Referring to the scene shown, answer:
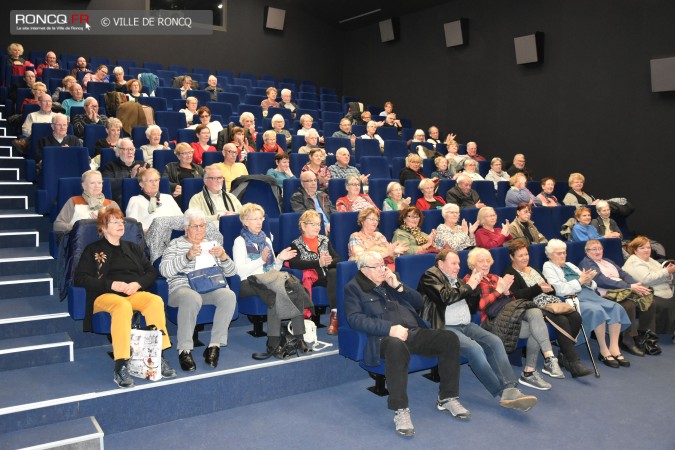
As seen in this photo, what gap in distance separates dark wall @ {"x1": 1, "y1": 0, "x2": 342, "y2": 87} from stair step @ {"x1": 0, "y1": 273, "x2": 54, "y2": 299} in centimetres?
621

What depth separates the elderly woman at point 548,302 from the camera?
Answer: 3.55 m

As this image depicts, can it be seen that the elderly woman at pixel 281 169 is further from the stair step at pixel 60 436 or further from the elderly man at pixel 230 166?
the stair step at pixel 60 436

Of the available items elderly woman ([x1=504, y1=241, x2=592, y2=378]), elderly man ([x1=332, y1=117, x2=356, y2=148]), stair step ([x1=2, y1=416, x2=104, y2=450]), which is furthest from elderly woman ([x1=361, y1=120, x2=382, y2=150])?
stair step ([x1=2, y1=416, x2=104, y2=450])

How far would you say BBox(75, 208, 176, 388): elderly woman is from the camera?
109 inches

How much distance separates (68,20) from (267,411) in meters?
7.94

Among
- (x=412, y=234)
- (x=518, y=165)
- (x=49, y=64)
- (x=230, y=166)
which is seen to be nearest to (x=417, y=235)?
(x=412, y=234)

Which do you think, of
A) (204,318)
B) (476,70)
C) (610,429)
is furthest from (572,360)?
(476,70)

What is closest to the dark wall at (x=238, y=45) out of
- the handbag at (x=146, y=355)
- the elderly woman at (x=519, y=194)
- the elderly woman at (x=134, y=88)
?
the elderly woman at (x=134, y=88)

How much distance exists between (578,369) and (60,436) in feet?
9.15

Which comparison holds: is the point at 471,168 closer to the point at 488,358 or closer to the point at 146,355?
the point at 488,358

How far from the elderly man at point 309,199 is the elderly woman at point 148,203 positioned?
919 mm

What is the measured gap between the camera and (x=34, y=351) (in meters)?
2.87

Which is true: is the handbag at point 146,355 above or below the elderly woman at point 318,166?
below

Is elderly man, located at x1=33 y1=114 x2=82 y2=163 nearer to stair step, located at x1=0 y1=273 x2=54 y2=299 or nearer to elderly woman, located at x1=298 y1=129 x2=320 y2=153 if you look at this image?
stair step, located at x1=0 y1=273 x2=54 y2=299
